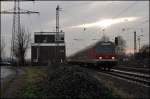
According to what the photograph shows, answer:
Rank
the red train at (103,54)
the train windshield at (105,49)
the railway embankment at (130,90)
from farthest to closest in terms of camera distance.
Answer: the train windshield at (105,49)
the red train at (103,54)
the railway embankment at (130,90)

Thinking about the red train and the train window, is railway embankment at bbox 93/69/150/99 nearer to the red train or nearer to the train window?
the red train

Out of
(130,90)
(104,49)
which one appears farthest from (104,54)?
(130,90)

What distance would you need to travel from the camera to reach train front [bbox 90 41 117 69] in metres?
40.9

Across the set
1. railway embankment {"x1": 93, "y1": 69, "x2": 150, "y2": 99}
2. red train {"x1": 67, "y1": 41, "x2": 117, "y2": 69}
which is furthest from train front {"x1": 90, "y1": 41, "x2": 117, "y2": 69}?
railway embankment {"x1": 93, "y1": 69, "x2": 150, "y2": 99}

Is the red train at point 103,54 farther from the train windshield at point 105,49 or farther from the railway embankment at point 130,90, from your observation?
the railway embankment at point 130,90

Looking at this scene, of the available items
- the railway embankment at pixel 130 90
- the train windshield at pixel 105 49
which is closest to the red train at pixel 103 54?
the train windshield at pixel 105 49

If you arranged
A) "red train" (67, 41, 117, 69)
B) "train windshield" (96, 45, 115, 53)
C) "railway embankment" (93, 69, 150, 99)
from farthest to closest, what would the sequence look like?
"train windshield" (96, 45, 115, 53), "red train" (67, 41, 117, 69), "railway embankment" (93, 69, 150, 99)

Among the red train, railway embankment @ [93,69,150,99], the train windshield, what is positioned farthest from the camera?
the train windshield

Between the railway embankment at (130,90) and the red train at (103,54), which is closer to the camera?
the railway embankment at (130,90)

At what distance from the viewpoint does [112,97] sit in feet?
44.7

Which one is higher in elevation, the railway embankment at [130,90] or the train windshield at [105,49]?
the train windshield at [105,49]

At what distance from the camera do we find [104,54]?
4141 centimetres

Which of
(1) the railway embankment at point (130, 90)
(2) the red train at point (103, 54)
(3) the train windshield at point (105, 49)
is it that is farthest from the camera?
(3) the train windshield at point (105, 49)

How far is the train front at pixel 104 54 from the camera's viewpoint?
40.9 metres
